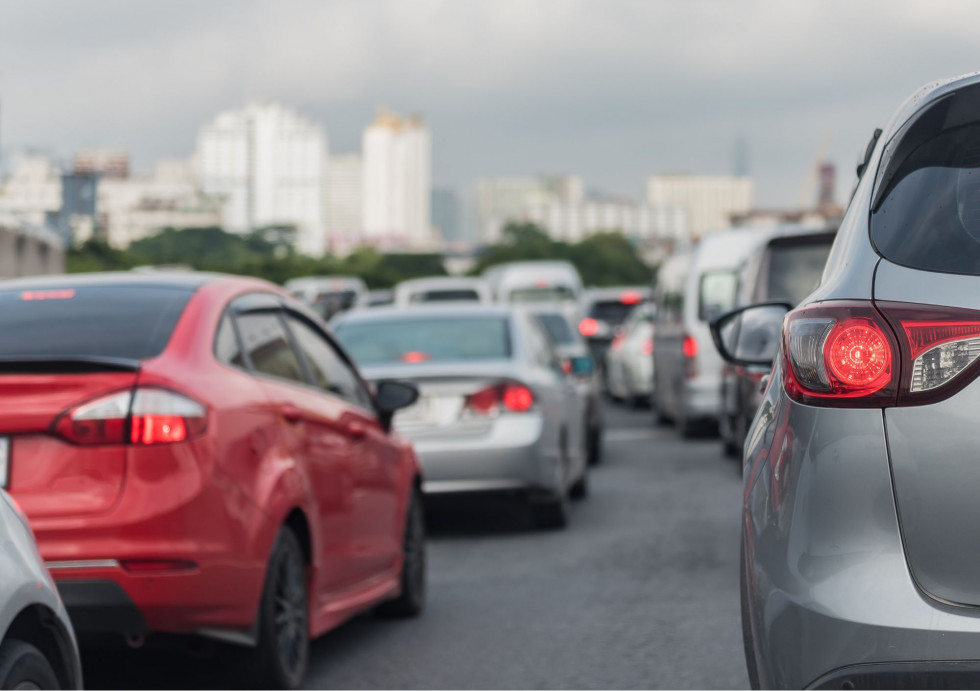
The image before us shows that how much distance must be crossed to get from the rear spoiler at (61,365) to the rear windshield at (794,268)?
6.58m

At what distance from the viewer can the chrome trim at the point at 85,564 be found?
17.0 ft

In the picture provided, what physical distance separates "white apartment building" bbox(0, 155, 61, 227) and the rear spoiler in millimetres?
18991

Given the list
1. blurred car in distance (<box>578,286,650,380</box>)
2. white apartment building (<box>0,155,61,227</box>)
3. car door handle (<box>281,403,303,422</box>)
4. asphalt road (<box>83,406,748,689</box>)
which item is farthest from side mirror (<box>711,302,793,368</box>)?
blurred car in distance (<box>578,286,650,380</box>)

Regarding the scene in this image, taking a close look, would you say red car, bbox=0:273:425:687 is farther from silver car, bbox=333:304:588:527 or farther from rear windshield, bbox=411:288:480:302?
rear windshield, bbox=411:288:480:302

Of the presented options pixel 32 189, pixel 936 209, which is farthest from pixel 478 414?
pixel 32 189

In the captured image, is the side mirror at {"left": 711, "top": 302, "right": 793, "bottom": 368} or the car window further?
the car window

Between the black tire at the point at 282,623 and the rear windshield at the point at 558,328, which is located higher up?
the black tire at the point at 282,623

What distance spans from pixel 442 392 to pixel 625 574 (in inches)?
82.1

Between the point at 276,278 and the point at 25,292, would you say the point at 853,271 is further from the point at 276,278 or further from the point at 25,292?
the point at 276,278

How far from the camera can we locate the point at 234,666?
5.89 meters

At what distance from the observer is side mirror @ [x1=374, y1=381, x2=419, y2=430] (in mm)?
7555

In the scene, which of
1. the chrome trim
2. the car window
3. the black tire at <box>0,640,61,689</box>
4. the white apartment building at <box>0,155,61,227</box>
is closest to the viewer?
the black tire at <box>0,640,61,689</box>

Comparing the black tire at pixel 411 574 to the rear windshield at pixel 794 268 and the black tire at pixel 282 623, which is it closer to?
the black tire at pixel 282 623

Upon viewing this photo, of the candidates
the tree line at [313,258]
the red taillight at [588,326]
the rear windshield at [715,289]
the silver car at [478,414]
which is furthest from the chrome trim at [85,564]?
the tree line at [313,258]
